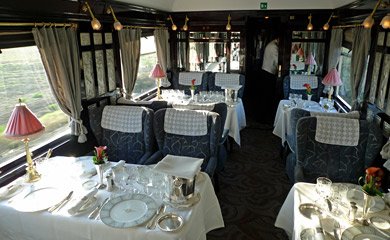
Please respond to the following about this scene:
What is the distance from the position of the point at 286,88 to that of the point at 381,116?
249 centimetres

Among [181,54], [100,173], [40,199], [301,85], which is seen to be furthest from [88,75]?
[301,85]

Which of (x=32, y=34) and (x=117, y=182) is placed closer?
(x=117, y=182)

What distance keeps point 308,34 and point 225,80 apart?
1992 mm

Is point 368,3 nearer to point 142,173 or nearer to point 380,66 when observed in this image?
point 380,66

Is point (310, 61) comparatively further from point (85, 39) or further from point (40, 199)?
point (40, 199)

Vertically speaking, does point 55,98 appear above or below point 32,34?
below

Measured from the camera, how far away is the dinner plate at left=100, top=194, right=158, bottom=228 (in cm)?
196

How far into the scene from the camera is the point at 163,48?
20.5ft

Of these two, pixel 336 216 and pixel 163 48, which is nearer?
pixel 336 216

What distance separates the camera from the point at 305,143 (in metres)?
3.15

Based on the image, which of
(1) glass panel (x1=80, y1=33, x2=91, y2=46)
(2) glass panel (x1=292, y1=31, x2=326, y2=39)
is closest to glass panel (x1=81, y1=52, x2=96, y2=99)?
(1) glass panel (x1=80, y1=33, x2=91, y2=46)

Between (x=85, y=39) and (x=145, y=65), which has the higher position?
(x=85, y=39)

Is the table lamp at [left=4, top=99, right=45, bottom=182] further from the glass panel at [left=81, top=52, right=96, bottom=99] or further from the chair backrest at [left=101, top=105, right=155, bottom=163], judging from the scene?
the glass panel at [left=81, top=52, right=96, bottom=99]

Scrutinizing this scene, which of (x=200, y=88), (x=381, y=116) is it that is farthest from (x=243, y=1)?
(x=381, y=116)
